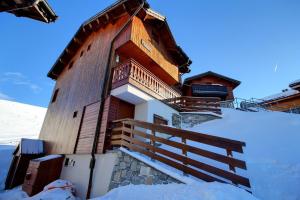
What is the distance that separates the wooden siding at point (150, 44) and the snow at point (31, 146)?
33.6 ft

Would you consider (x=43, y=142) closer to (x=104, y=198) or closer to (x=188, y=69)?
(x=104, y=198)

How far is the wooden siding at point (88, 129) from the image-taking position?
8531 millimetres

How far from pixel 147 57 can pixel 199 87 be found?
1036 cm

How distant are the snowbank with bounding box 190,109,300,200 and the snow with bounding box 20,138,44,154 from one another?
11572mm

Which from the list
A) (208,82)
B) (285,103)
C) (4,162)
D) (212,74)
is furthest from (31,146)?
(285,103)

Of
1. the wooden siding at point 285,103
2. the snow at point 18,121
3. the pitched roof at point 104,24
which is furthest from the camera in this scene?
the snow at point 18,121

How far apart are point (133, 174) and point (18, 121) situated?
4128 centimetres

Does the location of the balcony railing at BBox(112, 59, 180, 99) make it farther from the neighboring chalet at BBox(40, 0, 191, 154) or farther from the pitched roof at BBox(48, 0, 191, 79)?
the pitched roof at BBox(48, 0, 191, 79)

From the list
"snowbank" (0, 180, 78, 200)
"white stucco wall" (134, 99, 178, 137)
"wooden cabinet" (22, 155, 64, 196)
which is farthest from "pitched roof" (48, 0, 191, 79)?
"snowbank" (0, 180, 78, 200)

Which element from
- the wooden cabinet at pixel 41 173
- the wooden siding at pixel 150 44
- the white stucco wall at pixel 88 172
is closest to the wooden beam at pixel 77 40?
the wooden siding at pixel 150 44

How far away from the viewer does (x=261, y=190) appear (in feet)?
14.5

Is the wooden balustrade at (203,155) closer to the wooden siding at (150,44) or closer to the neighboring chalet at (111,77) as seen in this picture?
the neighboring chalet at (111,77)

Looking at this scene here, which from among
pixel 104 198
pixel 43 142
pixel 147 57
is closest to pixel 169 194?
pixel 104 198

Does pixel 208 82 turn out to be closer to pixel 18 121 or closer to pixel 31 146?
pixel 31 146
